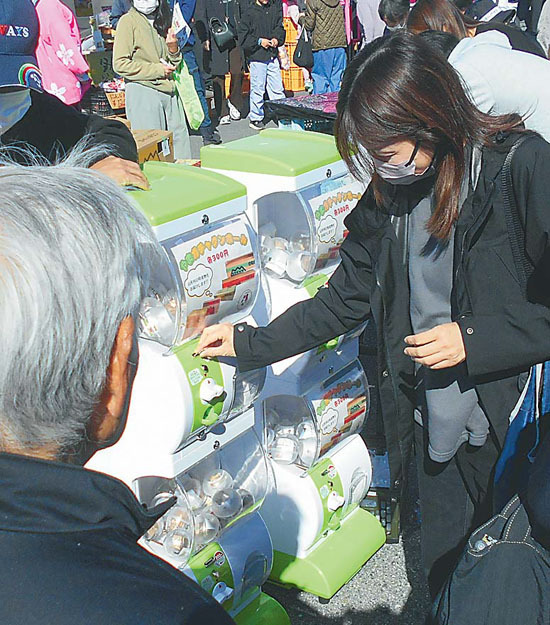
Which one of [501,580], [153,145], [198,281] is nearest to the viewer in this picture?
[501,580]

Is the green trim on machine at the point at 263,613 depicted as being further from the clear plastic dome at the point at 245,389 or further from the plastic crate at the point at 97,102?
the plastic crate at the point at 97,102

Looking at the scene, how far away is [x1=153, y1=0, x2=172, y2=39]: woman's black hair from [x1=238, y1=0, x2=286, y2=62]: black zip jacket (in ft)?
9.67

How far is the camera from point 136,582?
0.84 m

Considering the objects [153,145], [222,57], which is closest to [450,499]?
[153,145]

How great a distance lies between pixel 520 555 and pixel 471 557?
0.08 metres

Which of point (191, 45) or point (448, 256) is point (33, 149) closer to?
point (448, 256)

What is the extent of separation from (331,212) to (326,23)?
22.6ft

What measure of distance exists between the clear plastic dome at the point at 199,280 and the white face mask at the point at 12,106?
460 mm

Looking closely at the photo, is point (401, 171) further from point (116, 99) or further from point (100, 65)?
point (100, 65)

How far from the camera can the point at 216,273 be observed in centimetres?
195

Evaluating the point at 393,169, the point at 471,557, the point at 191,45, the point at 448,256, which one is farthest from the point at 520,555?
the point at 191,45

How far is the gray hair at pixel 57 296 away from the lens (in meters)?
0.88

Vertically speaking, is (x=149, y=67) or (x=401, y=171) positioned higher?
(x=401, y=171)

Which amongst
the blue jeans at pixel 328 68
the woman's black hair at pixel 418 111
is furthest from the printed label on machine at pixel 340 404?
the blue jeans at pixel 328 68
